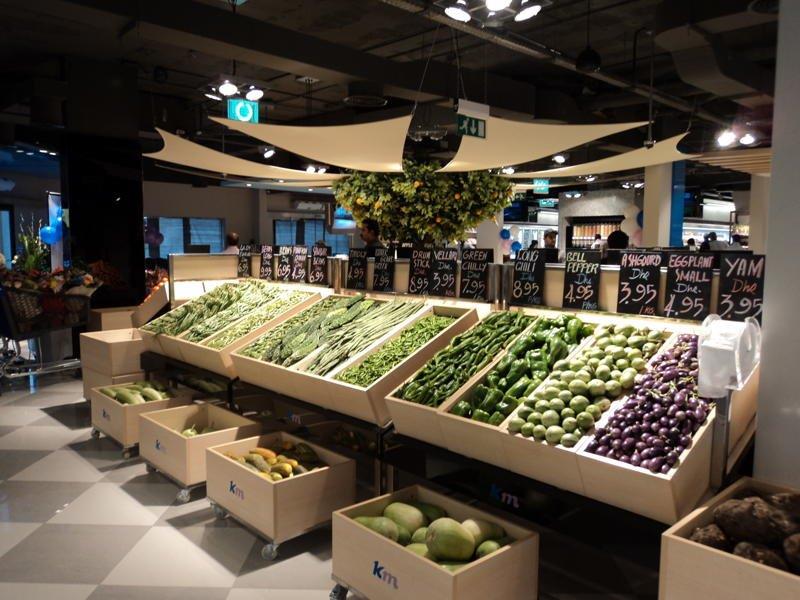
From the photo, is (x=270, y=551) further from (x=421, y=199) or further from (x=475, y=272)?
(x=421, y=199)

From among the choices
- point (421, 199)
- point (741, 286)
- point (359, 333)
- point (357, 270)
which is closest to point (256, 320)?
point (357, 270)

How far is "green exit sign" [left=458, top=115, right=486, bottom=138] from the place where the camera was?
5066 mm

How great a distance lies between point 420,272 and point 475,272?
49 cm

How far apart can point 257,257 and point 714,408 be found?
15.7ft

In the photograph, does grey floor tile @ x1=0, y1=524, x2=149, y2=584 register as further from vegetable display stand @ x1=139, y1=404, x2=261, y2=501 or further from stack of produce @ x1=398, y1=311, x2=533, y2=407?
stack of produce @ x1=398, y1=311, x2=533, y2=407

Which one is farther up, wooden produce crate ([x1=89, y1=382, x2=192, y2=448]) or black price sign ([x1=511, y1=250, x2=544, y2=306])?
black price sign ([x1=511, y1=250, x2=544, y2=306])

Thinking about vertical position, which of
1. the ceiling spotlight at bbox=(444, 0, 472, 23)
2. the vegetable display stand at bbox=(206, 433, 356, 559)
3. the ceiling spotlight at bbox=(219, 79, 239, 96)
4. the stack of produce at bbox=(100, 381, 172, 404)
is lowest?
the vegetable display stand at bbox=(206, 433, 356, 559)

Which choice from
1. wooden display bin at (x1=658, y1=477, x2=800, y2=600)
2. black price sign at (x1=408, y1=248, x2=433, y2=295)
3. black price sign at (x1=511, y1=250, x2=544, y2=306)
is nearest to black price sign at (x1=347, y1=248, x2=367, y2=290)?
black price sign at (x1=408, y1=248, x2=433, y2=295)

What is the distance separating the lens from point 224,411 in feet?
14.3

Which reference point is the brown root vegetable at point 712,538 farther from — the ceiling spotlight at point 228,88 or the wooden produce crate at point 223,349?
the ceiling spotlight at point 228,88

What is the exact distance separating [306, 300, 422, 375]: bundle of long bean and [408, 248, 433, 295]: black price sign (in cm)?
19

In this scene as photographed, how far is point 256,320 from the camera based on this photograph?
465cm

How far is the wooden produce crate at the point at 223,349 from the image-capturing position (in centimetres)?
427

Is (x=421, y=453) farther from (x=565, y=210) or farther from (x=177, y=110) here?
(x=565, y=210)
